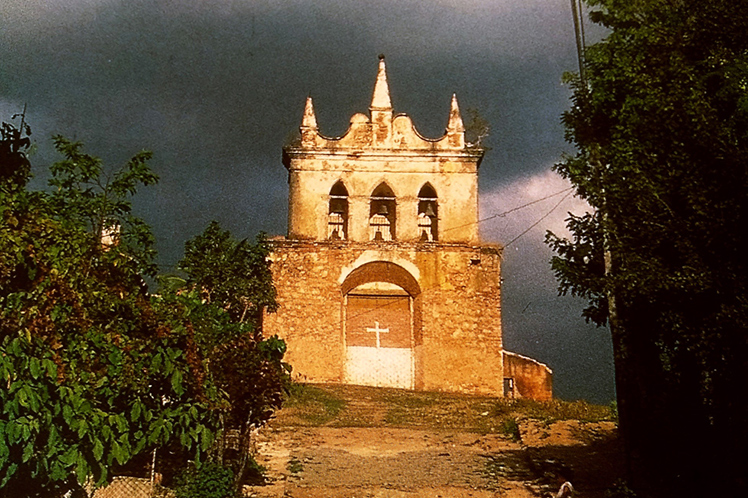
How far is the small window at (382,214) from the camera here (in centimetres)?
2387

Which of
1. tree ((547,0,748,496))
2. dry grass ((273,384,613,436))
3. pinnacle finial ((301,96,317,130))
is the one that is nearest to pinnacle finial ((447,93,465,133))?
pinnacle finial ((301,96,317,130))

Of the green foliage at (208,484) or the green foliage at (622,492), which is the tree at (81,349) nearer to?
the green foliage at (208,484)

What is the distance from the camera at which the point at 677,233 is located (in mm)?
7777

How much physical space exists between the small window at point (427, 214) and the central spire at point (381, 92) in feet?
10.5

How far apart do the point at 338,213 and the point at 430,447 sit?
12.5m

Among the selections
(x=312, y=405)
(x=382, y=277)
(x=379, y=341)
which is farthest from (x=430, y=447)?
(x=382, y=277)

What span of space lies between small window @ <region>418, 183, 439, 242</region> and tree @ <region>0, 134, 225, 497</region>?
53.7 ft

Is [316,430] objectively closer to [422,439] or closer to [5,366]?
[422,439]

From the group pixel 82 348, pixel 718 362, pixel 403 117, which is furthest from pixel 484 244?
pixel 82 348

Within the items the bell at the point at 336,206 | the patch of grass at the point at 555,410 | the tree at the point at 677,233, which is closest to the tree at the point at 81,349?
the tree at the point at 677,233

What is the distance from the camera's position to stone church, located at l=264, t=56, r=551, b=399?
2202cm

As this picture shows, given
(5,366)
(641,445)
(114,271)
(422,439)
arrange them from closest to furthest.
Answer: (5,366)
(114,271)
(641,445)
(422,439)

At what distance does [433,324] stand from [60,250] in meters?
16.9

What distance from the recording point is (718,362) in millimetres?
7496
